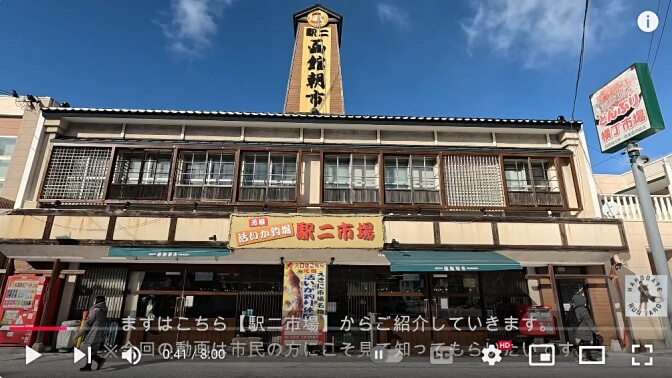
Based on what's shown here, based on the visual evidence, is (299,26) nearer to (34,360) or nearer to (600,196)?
(600,196)

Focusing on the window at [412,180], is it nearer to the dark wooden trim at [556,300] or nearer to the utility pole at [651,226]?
the dark wooden trim at [556,300]

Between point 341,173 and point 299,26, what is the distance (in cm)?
1101

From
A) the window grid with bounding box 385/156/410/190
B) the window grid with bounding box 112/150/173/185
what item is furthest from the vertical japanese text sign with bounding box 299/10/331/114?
the window grid with bounding box 112/150/173/185

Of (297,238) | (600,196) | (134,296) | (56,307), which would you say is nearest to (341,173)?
(297,238)

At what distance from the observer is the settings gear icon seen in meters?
11.1

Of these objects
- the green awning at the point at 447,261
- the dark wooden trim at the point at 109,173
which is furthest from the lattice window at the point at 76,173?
the green awning at the point at 447,261

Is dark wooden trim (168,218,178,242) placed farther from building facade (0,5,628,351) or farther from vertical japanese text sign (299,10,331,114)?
vertical japanese text sign (299,10,331,114)

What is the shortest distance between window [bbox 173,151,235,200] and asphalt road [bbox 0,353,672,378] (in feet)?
18.6

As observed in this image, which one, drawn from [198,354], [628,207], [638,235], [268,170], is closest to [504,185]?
[628,207]

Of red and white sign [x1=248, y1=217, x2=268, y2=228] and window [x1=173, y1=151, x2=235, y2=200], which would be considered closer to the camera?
red and white sign [x1=248, y1=217, x2=268, y2=228]

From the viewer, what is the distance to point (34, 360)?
10469 mm

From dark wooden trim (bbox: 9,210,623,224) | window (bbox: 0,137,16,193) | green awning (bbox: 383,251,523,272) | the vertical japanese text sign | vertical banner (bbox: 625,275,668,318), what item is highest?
the vertical japanese text sign

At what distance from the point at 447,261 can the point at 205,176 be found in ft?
30.7

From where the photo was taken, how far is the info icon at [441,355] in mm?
10898
